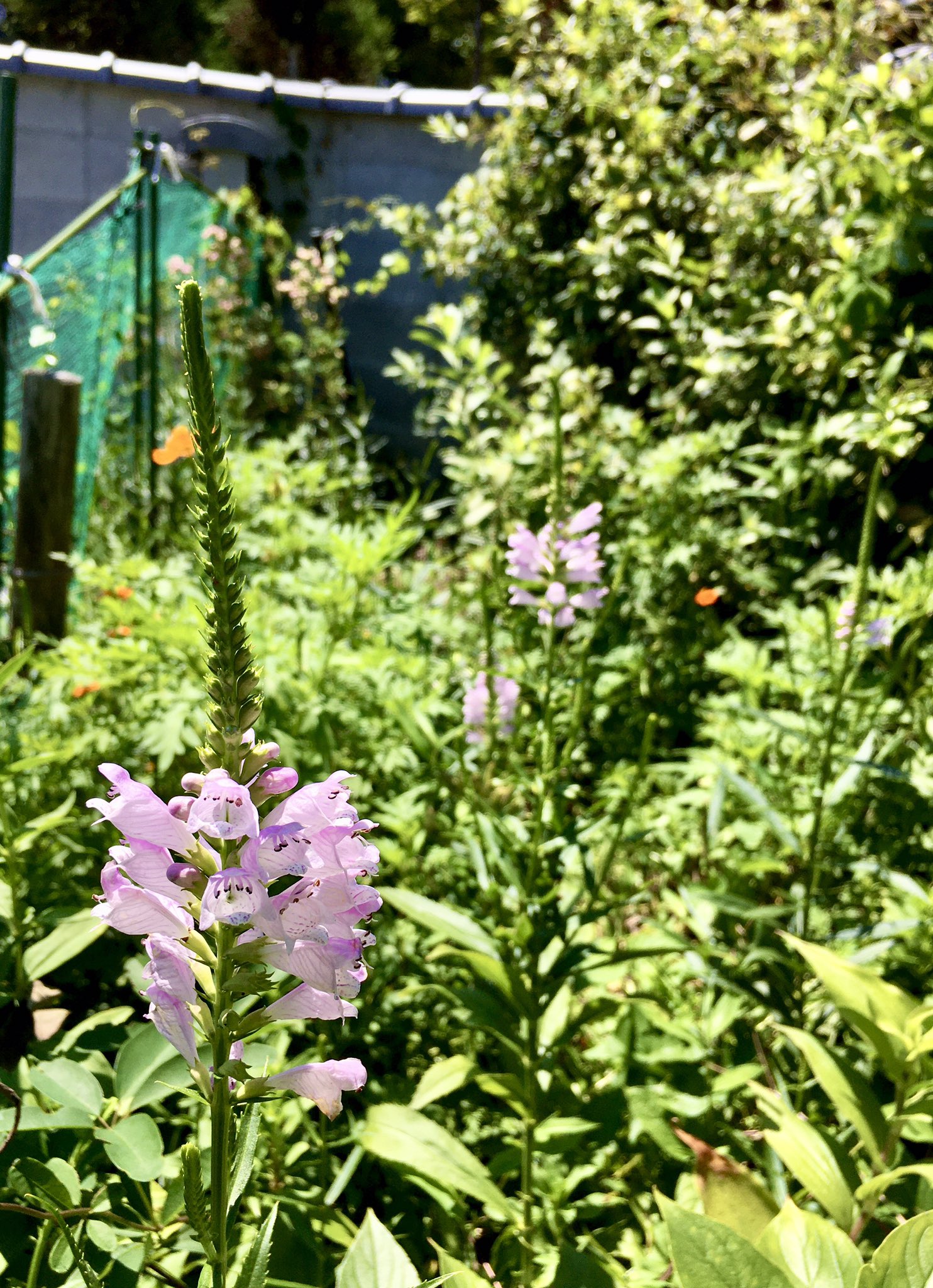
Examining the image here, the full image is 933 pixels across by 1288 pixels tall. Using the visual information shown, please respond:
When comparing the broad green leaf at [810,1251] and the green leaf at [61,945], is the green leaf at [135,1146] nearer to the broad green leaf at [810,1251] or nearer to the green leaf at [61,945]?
the green leaf at [61,945]

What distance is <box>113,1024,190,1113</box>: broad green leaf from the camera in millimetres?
1007

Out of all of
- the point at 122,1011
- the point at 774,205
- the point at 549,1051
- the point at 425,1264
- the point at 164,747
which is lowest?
the point at 425,1264

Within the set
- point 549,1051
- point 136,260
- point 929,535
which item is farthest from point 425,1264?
point 136,260

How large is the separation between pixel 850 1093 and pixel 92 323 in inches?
150

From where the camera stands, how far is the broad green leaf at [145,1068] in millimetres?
1007

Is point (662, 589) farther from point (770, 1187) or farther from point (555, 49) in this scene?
point (555, 49)

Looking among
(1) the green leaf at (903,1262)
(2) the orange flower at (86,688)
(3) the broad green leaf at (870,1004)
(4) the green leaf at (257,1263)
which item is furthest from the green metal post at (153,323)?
(1) the green leaf at (903,1262)

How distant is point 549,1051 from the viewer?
1.43 meters

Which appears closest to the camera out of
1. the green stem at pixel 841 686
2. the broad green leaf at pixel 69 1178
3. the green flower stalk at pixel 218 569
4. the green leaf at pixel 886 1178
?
the green flower stalk at pixel 218 569

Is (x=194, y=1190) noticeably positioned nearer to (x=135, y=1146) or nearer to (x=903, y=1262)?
(x=135, y=1146)

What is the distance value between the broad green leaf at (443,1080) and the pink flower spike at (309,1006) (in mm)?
669

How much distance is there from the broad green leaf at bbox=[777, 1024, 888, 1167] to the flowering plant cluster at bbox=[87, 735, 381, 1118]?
0.87m

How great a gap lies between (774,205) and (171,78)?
4.68 m

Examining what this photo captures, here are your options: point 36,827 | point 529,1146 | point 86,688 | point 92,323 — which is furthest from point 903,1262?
point 92,323
